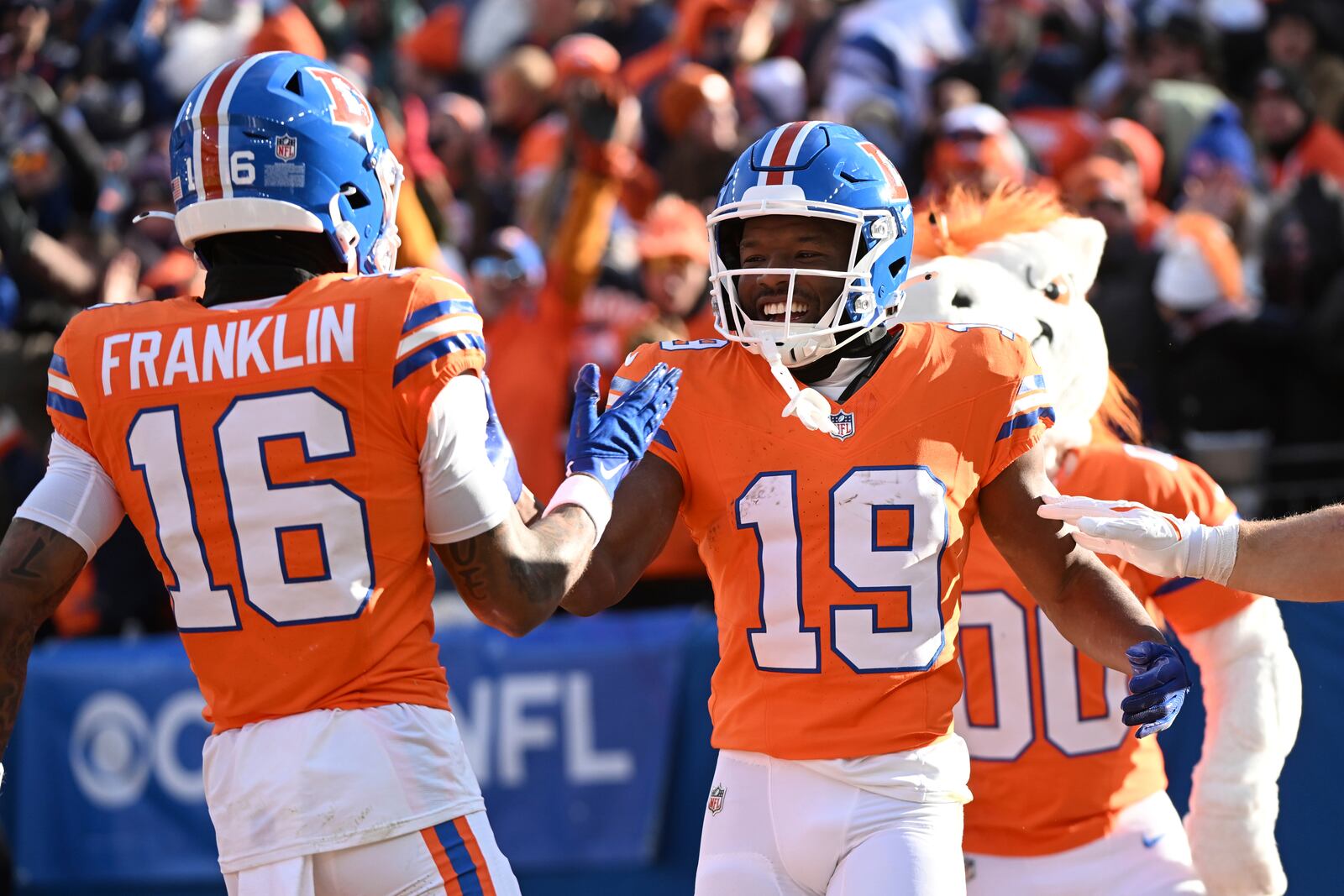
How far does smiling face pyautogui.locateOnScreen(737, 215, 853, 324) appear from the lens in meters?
3.18

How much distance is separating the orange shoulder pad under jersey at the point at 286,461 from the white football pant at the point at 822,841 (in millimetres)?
621

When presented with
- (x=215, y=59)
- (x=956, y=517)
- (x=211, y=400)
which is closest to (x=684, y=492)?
(x=956, y=517)

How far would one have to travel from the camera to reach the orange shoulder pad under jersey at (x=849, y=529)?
3.03 m

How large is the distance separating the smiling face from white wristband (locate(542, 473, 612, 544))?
0.50m

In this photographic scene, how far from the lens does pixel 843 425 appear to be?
3105 mm

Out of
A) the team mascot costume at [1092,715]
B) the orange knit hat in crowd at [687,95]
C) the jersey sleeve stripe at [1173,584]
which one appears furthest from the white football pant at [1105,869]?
the orange knit hat in crowd at [687,95]

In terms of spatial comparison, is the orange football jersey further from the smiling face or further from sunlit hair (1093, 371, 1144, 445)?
the smiling face

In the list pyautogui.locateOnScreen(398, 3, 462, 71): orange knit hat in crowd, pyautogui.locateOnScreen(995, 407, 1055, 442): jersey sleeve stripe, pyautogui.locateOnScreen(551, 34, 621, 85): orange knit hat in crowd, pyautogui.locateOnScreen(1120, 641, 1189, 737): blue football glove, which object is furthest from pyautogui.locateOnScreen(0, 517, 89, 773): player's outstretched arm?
pyautogui.locateOnScreen(398, 3, 462, 71): orange knit hat in crowd

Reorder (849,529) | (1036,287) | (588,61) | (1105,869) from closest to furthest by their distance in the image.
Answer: (849,529) → (1105,869) → (1036,287) → (588,61)

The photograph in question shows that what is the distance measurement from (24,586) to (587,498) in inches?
36.2

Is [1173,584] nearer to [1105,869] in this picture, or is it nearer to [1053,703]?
[1053,703]

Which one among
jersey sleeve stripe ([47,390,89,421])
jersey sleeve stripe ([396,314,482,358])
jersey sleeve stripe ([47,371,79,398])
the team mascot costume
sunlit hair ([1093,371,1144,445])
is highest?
jersey sleeve stripe ([396,314,482,358])

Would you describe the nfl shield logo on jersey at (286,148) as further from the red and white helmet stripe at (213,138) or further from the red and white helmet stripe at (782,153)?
the red and white helmet stripe at (782,153)

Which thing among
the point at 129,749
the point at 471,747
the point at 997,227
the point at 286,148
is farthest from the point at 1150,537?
the point at 129,749
